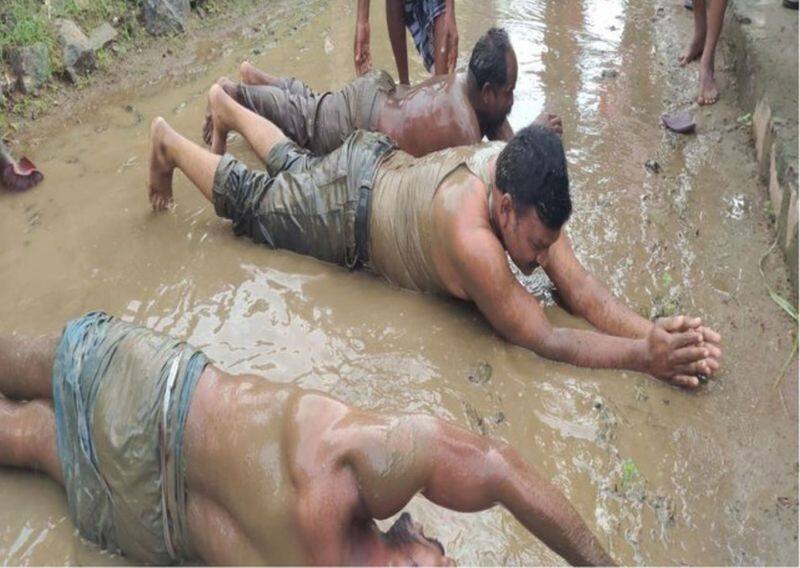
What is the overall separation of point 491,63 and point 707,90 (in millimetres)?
1942

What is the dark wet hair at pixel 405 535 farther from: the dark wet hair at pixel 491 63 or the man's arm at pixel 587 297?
the dark wet hair at pixel 491 63

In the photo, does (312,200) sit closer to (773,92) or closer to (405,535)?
(405,535)

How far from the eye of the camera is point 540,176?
277 centimetres

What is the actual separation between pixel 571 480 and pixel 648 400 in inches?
20.5

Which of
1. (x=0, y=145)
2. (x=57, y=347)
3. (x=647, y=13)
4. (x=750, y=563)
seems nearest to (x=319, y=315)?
(x=57, y=347)

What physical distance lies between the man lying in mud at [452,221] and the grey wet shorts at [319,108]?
0.93 feet

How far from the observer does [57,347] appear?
245 cm

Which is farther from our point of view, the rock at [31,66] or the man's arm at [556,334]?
the rock at [31,66]

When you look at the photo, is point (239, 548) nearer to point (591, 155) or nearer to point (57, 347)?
point (57, 347)

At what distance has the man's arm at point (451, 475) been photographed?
193 centimetres

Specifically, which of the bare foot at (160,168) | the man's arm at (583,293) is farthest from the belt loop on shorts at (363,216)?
the bare foot at (160,168)

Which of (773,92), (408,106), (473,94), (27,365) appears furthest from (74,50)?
(773,92)

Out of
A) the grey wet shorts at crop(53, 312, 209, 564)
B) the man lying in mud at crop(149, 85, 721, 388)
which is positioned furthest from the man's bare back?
the grey wet shorts at crop(53, 312, 209, 564)

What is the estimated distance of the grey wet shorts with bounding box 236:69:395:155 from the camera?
13.5 feet
